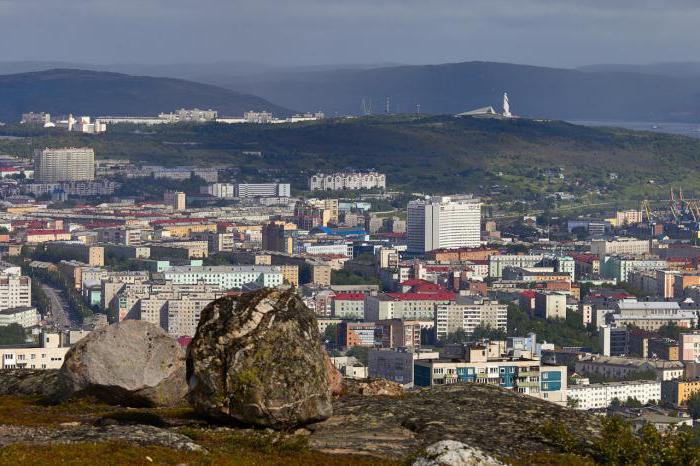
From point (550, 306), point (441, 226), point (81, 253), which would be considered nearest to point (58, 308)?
point (550, 306)

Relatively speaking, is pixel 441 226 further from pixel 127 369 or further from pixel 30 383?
pixel 127 369

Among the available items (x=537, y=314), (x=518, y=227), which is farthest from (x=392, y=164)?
(x=537, y=314)

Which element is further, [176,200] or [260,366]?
[176,200]

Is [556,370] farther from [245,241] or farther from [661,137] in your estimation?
[661,137]

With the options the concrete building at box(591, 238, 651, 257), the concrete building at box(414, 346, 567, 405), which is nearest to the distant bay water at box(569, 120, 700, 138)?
the concrete building at box(591, 238, 651, 257)

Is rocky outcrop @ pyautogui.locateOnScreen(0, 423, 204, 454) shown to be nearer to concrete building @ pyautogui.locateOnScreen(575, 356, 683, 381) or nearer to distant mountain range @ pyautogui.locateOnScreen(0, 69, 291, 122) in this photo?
concrete building @ pyautogui.locateOnScreen(575, 356, 683, 381)
